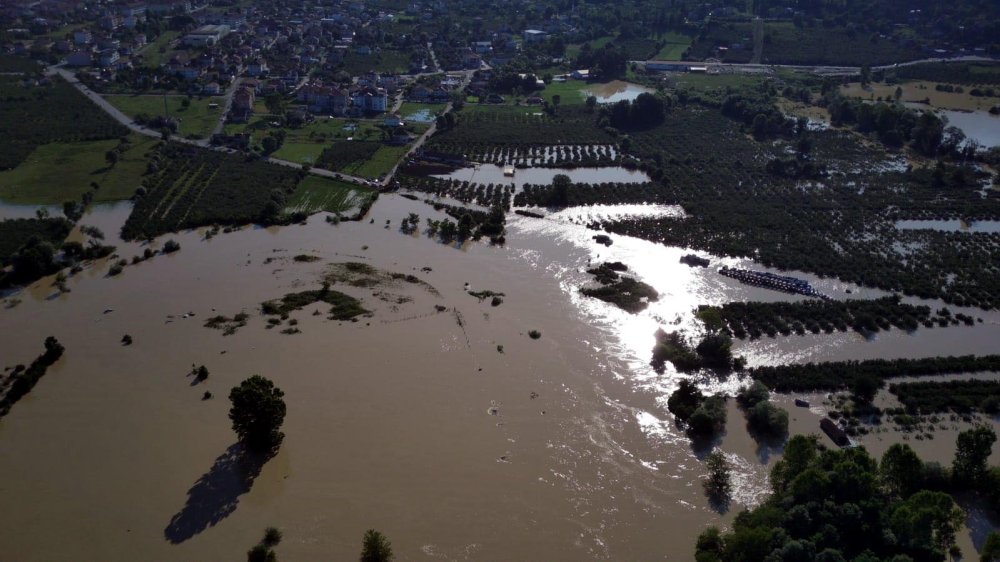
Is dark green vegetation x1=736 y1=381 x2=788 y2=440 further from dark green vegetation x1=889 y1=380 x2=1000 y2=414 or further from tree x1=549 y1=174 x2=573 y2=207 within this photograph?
tree x1=549 y1=174 x2=573 y2=207

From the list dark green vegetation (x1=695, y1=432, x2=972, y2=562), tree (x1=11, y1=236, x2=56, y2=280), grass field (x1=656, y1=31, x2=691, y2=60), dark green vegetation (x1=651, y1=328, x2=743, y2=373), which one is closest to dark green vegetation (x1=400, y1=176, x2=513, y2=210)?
dark green vegetation (x1=651, y1=328, x2=743, y2=373)

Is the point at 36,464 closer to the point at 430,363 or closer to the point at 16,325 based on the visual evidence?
the point at 16,325

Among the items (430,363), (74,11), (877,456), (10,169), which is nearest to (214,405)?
(430,363)

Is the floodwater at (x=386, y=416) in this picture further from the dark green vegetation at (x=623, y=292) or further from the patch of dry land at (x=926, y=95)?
the patch of dry land at (x=926, y=95)

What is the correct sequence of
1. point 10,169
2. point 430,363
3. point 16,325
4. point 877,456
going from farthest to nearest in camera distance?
point 10,169
point 16,325
point 430,363
point 877,456

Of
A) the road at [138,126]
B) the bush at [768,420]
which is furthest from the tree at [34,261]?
the bush at [768,420]

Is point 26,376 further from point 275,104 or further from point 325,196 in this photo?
point 275,104
